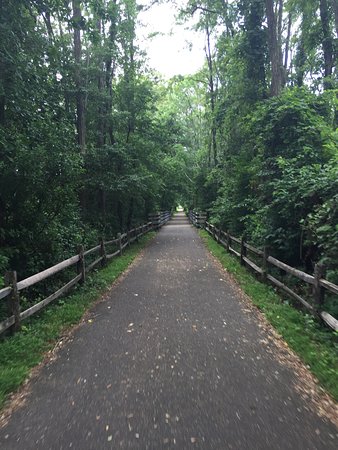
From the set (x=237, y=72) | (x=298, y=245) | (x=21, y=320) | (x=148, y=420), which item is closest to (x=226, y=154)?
(x=237, y=72)

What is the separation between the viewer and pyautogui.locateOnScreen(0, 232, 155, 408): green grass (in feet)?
12.3

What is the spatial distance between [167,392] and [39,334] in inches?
97.0

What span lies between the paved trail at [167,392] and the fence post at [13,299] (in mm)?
862

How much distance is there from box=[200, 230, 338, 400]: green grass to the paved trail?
34 centimetres

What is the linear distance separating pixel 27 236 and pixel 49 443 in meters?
4.94

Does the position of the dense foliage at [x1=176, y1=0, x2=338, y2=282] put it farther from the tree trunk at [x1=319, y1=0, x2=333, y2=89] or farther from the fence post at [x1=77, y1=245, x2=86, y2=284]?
the fence post at [x1=77, y1=245, x2=86, y2=284]

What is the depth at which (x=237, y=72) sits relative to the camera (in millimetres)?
15875

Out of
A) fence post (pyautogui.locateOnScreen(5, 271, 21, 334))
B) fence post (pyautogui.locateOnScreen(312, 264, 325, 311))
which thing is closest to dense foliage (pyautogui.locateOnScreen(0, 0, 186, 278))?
fence post (pyautogui.locateOnScreen(5, 271, 21, 334))

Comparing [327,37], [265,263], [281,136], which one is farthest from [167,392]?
[327,37]

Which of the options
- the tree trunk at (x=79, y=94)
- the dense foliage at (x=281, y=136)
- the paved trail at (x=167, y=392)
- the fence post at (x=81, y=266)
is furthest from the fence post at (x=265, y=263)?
the tree trunk at (x=79, y=94)

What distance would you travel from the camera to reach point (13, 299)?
15.3 feet

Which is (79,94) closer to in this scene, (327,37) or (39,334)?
(39,334)

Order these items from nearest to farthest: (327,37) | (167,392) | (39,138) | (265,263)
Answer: (167,392), (39,138), (265,263), (327,37)

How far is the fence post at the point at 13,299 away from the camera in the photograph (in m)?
4.64
